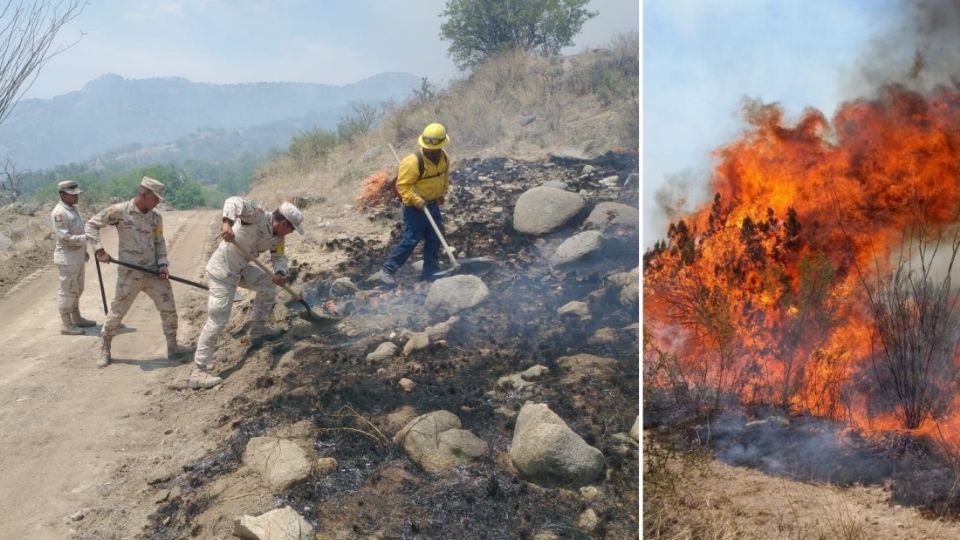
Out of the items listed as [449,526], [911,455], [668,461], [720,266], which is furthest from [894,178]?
[449,526]

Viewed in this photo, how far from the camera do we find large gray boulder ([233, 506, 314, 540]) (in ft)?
11.7

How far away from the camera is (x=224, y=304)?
223 inches

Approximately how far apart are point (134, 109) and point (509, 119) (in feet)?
25.2

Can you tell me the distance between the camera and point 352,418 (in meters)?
4.73

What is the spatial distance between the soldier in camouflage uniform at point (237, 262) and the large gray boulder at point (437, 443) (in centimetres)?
187

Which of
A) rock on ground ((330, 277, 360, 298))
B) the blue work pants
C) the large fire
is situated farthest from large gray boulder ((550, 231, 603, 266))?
rock on ground ((330, 277, 360, 298))

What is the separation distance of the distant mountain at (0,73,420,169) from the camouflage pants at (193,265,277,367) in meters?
1.66

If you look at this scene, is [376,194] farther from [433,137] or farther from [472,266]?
[433,137]

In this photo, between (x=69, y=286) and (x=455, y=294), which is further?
(x=455, y=294)

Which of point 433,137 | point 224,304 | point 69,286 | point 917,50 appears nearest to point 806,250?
point 917,50

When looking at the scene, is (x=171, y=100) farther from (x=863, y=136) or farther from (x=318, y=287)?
(x=863, y=136)

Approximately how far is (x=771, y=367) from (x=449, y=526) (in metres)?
2.62

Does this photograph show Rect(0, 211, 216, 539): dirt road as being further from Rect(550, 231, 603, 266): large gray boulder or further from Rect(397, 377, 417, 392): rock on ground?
Rect(550, 231, 603, 266): large gray boulder

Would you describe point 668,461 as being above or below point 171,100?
below
